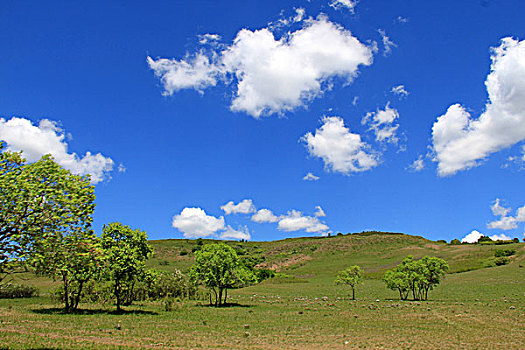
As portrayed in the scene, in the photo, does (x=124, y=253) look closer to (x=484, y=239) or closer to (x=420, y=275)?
(x=420, y=275)

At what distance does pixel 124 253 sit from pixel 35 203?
2326 centimetres

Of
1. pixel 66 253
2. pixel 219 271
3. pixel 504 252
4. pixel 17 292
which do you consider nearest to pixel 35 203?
pixel 66 253

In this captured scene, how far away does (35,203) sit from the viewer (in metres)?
14.9

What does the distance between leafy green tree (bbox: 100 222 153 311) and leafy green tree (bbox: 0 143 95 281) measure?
66.8ft

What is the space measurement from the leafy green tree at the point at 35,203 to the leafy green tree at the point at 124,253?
20.4 m

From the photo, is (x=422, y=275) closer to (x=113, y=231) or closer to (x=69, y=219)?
(x=113, y=231)

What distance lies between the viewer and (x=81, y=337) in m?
22.1

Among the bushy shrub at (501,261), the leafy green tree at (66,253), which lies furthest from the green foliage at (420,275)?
the bushy shrub at (501,261)

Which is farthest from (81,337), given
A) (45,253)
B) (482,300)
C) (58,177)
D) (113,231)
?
(482,300)

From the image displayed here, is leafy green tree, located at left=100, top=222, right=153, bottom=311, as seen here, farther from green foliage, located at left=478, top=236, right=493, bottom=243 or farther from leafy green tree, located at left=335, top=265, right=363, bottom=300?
green foliage, located at left=478, top=236, right=493, bottom=243

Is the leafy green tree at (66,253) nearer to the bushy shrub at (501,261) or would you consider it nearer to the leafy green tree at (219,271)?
the leafy green tree at (219,271)

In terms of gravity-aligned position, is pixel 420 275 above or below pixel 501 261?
above

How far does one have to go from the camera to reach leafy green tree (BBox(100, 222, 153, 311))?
36.0 meters

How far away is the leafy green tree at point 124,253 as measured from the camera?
118 ft
